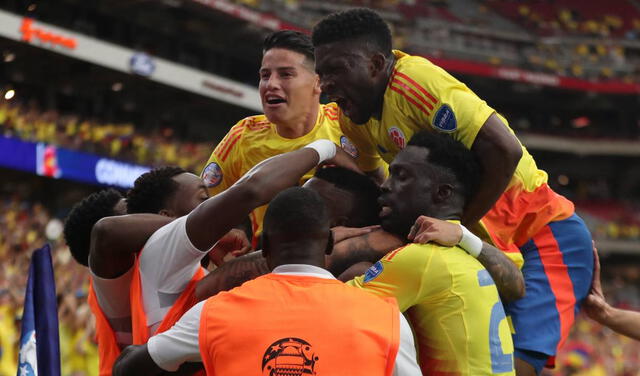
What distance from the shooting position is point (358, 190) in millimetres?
3717

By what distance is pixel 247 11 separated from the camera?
26.6m

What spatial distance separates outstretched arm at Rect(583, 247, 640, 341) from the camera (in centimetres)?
430

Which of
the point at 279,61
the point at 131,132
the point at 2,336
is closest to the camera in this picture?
the point at 279,61

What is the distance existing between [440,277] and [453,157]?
562 millimetres

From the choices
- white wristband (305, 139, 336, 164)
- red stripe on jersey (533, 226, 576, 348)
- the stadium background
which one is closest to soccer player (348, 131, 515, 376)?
white wristband (305, 139, 336, 164)

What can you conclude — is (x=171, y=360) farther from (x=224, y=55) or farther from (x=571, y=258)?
(x=224, y=55)

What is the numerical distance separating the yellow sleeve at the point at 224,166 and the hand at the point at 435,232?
73.2 inches

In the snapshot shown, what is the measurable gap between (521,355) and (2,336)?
259 inches

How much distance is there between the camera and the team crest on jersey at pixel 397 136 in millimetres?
3830

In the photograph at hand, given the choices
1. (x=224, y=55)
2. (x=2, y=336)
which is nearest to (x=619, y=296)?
(x=224, y=55)

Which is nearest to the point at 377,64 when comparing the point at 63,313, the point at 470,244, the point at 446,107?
the point at 446,107

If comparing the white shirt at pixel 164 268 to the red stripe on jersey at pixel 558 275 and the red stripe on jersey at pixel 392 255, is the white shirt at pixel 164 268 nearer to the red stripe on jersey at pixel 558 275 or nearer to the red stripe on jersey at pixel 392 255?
the red stripe on jersey at pixel 392 255

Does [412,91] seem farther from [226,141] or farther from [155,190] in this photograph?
[226,141]

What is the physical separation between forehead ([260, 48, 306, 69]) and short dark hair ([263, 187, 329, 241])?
198 centimetres
